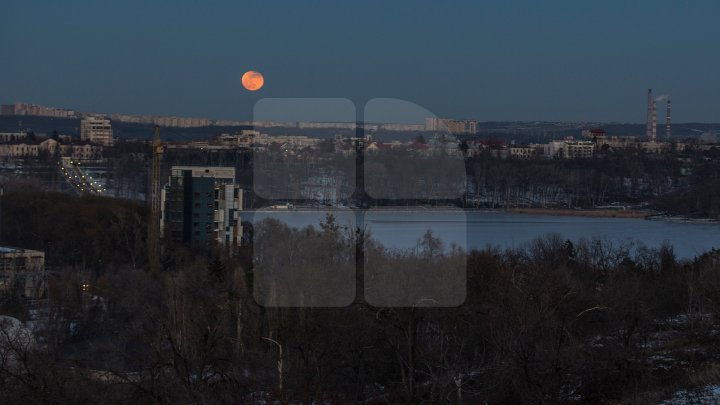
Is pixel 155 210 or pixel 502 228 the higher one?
pixel 155 210

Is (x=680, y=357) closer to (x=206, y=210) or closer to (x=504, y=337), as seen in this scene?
(x=504, y=337)

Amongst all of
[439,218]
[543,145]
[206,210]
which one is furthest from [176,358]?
[543,145]

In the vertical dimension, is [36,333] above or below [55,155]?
below

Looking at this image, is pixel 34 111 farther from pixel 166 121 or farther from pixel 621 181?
pixel 621 181
